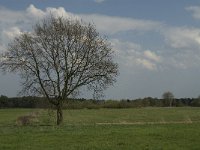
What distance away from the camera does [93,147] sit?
58.1 ft

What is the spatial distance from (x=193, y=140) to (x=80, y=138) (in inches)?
205

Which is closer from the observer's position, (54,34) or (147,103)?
(54,34)

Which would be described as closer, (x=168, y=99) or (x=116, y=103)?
(x=116, y=103)

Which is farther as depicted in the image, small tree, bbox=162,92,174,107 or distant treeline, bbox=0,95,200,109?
small tree, bbox=162,92,174,107

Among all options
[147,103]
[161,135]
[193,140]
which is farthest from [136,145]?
[147,103]

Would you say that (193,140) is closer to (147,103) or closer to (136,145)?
(136,145)

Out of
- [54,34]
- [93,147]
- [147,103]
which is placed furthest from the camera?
[147,103]

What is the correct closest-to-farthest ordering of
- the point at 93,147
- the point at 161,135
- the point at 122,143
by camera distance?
1. the point at 93,147
2. the point at 122,143
3. the point at 161,135

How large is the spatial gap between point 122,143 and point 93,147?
75.5 inches

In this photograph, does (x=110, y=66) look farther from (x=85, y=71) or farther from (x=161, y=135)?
(x=161, y=135)

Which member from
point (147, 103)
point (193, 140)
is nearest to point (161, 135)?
point (193, 140)

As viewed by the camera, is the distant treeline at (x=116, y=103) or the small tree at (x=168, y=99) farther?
the small tree at (x=168, y=99)

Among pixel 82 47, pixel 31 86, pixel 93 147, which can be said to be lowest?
pixel 93 147

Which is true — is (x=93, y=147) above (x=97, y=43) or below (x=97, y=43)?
below
